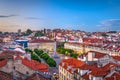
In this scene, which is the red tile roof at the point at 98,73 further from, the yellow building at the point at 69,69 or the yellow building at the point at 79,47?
the yellow building at the point at 79,47

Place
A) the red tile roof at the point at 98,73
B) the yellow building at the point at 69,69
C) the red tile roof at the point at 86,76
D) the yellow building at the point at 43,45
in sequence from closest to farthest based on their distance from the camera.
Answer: the red tile roof at the point at 98,73, the red tile roof at the point at 86,76, the yellow building at the point at 69,69, the yellow building at the point at 43,45

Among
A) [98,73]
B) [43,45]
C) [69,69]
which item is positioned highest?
[98,73]

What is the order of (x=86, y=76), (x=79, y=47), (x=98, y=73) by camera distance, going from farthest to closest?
(x=79, y=47) < (x=86, y=76) < (x=98, y=73)

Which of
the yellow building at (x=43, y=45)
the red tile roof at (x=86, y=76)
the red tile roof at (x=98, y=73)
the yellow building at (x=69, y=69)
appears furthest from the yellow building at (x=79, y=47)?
the red tile roof at (x=98, y=73)

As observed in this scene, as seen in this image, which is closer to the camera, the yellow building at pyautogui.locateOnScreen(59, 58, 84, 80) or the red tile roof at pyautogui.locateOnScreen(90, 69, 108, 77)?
the red tile roof at pyautogui.locateOnScreen(90, 69, 108, 77)

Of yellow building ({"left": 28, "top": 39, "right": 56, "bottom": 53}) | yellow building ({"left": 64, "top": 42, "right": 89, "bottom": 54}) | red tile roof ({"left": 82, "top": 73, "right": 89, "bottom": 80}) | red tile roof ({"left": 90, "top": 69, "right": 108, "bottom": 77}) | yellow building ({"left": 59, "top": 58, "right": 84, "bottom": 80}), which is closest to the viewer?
red tile roof ({"left": 90, "top": 69, "right": 108, "bottom": 77})

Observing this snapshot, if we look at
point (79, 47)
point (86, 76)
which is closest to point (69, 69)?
point (86, 76)

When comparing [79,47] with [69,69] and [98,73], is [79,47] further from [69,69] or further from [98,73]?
[98,73]

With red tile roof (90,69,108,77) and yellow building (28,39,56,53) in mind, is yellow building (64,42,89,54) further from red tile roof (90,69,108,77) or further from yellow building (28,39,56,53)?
red tile roof (90,69,108,77)

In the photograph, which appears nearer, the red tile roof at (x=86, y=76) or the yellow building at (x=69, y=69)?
the red tile roof at (x=86, y=76)

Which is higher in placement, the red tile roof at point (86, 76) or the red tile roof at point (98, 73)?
the red tile roof at point (98, 73)

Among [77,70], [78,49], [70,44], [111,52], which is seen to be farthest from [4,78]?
[70,44]

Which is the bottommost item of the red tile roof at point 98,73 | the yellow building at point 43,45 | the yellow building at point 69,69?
the yellow building at point 43,45

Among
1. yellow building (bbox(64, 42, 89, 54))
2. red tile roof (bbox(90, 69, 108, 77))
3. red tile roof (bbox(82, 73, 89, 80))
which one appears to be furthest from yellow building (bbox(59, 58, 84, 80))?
yellow building (bbox(64, 42, 89, 54))
